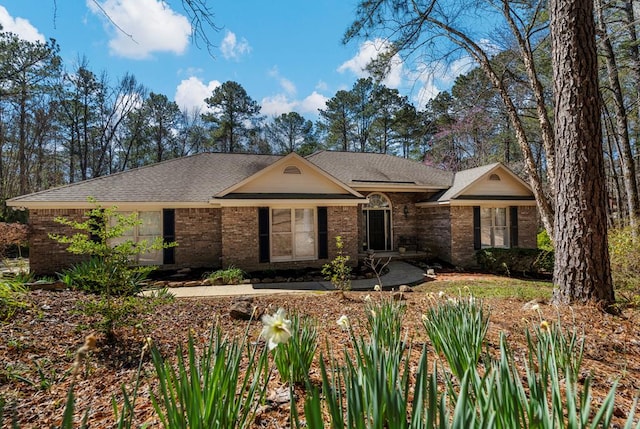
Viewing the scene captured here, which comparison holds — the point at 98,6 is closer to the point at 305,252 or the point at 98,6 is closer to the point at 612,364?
the point at 612,364

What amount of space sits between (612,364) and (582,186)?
2.96 m

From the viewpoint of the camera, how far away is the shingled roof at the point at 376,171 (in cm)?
1546

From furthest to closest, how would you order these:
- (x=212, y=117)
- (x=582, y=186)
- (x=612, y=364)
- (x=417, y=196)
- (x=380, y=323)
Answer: (x=212, y=117) < (x=417, y=196) < (x=582, y=186) < (x=612, y=364) < (x=380, y=323)

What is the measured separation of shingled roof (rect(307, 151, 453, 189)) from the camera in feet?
50.7

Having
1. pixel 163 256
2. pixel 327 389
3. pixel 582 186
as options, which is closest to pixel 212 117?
pixel 163 256

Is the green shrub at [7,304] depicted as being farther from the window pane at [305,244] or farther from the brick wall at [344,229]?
the brick wall at [344,229]

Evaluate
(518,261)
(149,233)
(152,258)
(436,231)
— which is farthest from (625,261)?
(149,233)

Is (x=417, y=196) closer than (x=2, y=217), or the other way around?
(x=417, y=196)

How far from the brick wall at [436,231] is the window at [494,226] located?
1.84m

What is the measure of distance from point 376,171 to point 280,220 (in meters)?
6.53

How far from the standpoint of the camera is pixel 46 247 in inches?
416

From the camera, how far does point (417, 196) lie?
1602 centimetres

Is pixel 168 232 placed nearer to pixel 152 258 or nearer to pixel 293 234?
pixel 152 258

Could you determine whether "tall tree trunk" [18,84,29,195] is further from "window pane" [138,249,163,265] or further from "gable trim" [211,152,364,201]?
"gable trim" [211,152,364,201]
